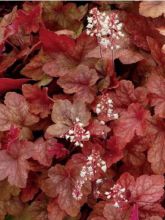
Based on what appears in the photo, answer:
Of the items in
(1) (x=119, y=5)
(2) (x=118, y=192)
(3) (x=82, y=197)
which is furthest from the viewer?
(1) (x=119, y=5)

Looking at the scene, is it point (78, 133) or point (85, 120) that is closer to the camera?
point (78, 133)

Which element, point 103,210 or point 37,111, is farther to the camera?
point 37,111

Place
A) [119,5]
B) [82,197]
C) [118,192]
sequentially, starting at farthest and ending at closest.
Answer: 1. [119,5]
2. [82,197]
3. [118,192]

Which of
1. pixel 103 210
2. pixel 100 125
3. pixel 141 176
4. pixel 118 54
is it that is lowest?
pixel 103 210

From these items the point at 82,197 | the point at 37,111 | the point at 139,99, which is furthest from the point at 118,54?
the point at 82,197

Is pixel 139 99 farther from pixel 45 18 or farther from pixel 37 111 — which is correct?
pixel 45 18

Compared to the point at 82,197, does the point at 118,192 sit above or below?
above
